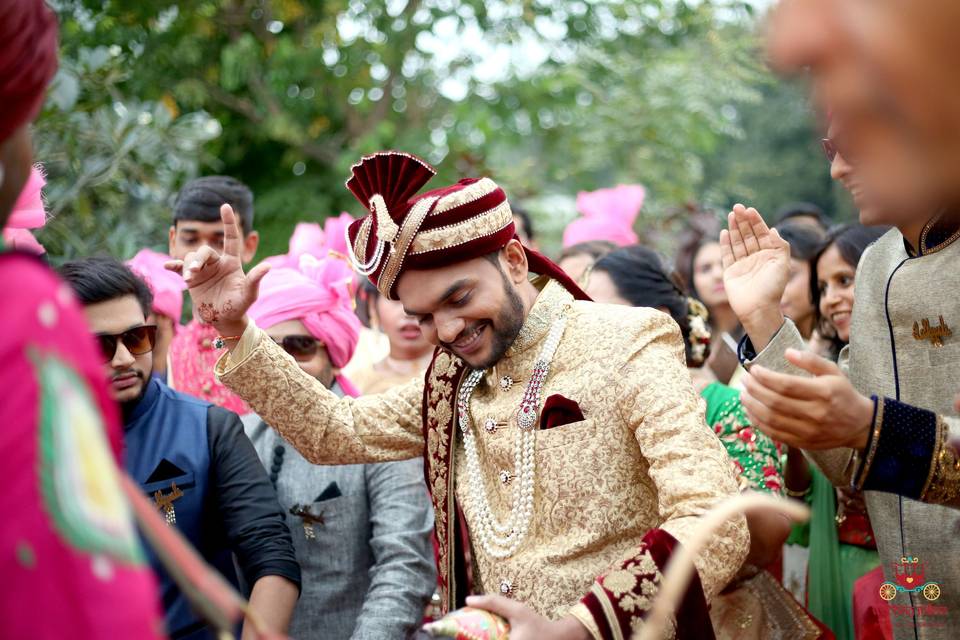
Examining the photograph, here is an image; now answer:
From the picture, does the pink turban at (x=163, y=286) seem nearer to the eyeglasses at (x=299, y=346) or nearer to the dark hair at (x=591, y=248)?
the eyeglasses at (x=299, y=346)

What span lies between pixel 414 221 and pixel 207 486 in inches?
40.3

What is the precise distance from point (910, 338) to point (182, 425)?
2126 millimetres

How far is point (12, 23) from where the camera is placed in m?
1.41

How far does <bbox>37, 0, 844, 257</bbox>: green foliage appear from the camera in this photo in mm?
6484

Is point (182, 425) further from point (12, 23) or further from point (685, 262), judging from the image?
point (685, 262)

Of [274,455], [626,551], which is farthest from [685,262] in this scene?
[626,551]

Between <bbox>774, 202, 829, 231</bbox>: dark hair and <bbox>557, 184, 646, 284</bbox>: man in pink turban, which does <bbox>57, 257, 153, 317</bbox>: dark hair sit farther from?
<bbox>774, 202, 829, 231</bbox>: dark hair

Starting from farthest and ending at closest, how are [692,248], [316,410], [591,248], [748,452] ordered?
[692,248] < [591,248] < [748,452] < [316,410]

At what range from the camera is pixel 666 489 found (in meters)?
2.41

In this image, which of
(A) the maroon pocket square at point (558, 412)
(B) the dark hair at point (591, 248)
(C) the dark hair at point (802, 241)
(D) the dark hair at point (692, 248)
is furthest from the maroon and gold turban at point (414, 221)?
(D) the dark hair at point (692, 248)

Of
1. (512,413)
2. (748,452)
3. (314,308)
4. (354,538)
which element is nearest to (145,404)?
(354,538)

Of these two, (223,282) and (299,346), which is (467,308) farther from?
(299,346)

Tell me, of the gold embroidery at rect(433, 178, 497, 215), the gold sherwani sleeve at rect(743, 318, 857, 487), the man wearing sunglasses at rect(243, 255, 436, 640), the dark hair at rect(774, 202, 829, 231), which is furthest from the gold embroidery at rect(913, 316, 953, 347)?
the dark hair at rect(774, 202, 829, 231)

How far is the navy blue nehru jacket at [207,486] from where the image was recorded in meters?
2.95
